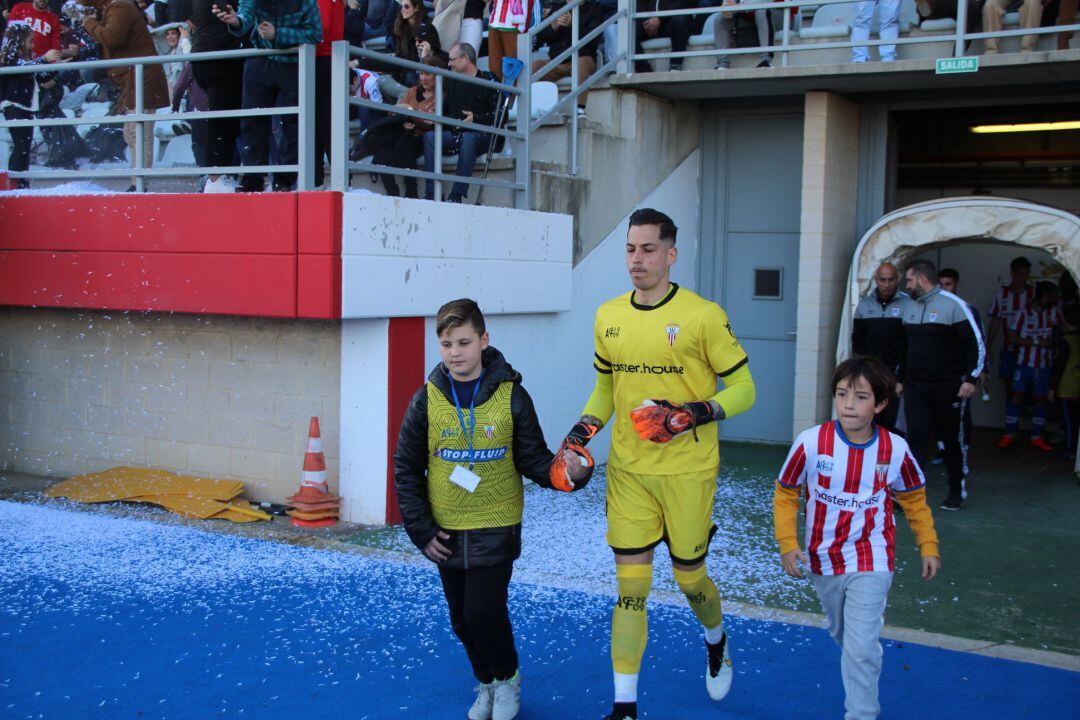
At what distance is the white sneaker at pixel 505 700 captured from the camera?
4539 millimetres

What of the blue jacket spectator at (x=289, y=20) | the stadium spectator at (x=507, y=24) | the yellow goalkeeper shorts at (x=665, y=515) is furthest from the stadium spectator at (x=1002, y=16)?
the yellow goalkeeper shorts at (x=665, y=515)

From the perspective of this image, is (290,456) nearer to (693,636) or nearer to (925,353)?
(693,636)

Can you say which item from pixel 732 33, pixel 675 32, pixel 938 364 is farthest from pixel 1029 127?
pixel 938 364

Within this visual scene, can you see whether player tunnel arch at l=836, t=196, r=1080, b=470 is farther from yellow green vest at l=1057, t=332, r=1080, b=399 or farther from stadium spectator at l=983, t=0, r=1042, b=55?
yellow green vest at l=1057, t=332, r=1080, b=399

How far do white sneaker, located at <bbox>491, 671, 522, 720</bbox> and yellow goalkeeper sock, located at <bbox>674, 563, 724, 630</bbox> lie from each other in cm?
79

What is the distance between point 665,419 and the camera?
433cm

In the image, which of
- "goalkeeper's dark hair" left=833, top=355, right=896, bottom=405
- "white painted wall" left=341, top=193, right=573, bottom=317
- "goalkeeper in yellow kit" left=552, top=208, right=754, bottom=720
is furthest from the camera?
"white painted wall" left=341, top=193, right=573, bottom=317

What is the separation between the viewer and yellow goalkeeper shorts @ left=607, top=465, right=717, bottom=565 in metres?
4.56

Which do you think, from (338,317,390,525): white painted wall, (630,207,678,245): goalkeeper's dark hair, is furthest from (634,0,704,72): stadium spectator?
(630,207,678,245): goalkeeper's dark hair

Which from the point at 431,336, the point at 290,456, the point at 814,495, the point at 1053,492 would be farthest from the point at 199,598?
the point at 1053,492

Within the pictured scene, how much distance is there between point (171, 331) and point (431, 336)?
214 centimetres

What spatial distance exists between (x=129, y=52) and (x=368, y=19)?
10.1 feet

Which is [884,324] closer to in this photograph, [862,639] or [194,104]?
[862,639]

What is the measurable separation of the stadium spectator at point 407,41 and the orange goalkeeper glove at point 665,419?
21.4 ft
